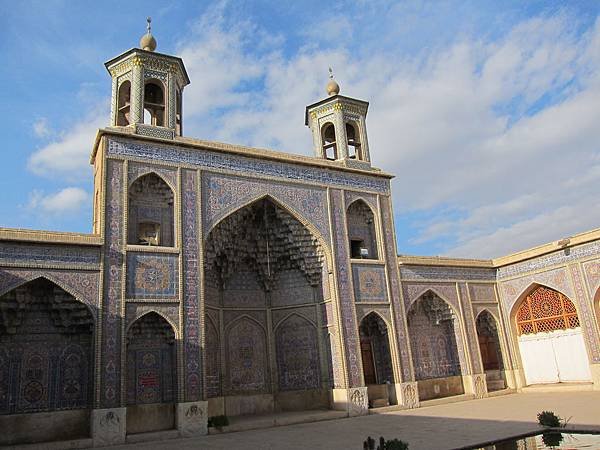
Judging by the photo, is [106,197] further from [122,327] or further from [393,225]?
[393,225]

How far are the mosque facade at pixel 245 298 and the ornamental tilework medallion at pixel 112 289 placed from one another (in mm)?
26

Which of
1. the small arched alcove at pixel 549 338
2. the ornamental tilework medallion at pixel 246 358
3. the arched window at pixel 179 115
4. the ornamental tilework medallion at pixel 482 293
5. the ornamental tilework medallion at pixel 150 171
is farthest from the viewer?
the ornamental tilework medallion at pixel 482 293

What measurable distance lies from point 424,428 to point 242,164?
6.71m

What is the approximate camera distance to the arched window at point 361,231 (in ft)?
43.9

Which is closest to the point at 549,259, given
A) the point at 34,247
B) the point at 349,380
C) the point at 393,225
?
the point at 393,225

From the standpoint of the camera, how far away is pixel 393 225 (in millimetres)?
13789

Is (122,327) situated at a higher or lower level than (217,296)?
lower

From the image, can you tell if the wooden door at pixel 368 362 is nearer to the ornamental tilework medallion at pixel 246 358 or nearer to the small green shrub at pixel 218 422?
the ornamental tilework medallion at pixel 246 358

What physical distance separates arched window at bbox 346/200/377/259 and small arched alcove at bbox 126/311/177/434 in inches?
205

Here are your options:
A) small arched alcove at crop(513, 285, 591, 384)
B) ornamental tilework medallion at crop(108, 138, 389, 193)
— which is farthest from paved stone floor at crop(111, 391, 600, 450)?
ornamental tilework medallion at crop(108, 138, 389, 193)

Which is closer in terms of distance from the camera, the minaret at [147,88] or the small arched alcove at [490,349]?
the minaret at [147,88]

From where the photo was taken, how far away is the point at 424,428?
28.0ft

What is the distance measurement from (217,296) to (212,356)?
1436 mm

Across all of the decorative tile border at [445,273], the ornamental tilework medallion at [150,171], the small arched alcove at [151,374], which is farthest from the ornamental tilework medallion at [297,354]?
the ornamental tilework medallion at [150,171]
